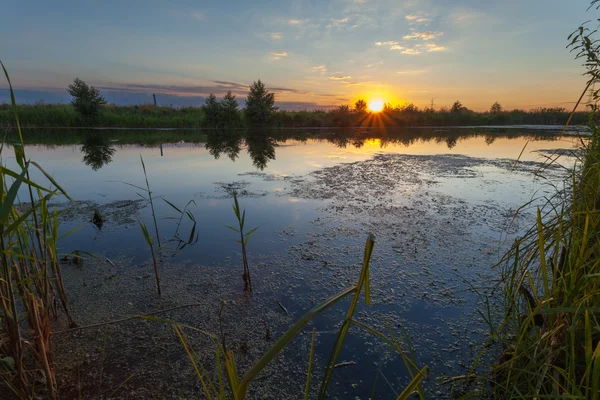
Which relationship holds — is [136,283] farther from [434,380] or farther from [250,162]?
[250,162]

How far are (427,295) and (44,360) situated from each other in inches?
96.4

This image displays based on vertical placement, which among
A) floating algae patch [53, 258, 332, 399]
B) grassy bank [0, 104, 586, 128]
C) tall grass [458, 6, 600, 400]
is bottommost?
floating algae patch [53, 258, 332, 399]

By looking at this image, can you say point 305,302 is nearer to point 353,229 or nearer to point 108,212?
point 353,229

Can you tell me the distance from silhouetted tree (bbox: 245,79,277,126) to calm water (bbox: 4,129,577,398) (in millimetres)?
17795

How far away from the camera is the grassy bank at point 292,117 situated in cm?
2092

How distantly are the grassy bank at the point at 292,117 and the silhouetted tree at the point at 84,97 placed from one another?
0.72 metres

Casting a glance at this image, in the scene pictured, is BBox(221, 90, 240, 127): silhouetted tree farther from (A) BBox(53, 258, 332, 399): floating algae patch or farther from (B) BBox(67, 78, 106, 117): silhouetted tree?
(A) BBox(53, 258, 332, 399): floating algae patch

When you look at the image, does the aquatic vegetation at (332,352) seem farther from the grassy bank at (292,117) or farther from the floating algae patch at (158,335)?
the grassy bank at (292,117)

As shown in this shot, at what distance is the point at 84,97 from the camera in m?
20.7

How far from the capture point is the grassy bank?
20.9 metres

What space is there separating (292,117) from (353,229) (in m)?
24.7

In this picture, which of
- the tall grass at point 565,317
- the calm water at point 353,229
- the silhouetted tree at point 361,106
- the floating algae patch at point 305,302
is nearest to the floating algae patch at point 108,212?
the calm water at point 353,229

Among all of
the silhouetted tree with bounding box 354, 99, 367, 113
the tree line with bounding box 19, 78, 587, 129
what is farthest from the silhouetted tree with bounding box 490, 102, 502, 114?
the silhouetted tree with bounding box 354, 99, 367, 113

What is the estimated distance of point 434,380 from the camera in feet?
5.21
